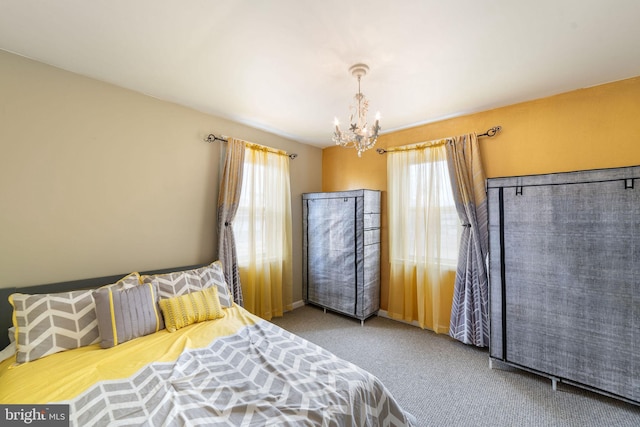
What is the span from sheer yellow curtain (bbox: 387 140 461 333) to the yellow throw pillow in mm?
2248

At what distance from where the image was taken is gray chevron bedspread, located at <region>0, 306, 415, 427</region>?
3.73 feet

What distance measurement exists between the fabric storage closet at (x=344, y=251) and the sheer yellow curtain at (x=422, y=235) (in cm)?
26

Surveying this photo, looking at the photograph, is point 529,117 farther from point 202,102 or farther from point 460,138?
point 202,102

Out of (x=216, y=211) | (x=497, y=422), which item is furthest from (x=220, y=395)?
(x=216, y=211)

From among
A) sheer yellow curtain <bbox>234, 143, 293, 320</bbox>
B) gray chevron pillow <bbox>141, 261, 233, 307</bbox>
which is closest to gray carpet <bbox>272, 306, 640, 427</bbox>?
sheer yellow curtain <bbox>234, 143, 293, 320</bbox>

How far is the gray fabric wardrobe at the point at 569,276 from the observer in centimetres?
180

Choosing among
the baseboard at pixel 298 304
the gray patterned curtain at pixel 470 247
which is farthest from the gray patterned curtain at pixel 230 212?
the gray patterned curtain at pixel 470 247

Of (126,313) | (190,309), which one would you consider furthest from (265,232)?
(126,313)

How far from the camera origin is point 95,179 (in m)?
2.17

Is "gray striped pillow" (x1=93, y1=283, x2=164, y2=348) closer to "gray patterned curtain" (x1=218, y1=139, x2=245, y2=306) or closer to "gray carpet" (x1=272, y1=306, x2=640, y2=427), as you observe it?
"gray patterned curtain" (x1=218, y1=139, x2=245, y2=306)

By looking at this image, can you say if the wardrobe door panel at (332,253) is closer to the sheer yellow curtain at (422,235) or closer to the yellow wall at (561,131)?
the sheer yellow curtain at (422,235)

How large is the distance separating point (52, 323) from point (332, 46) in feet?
8.65

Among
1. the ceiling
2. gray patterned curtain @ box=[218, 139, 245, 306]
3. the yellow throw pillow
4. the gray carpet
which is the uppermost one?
the ceiling

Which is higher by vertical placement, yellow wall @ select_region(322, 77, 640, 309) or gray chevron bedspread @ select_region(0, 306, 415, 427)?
yellow wall @ select_region(322, 77, 640, 309)
